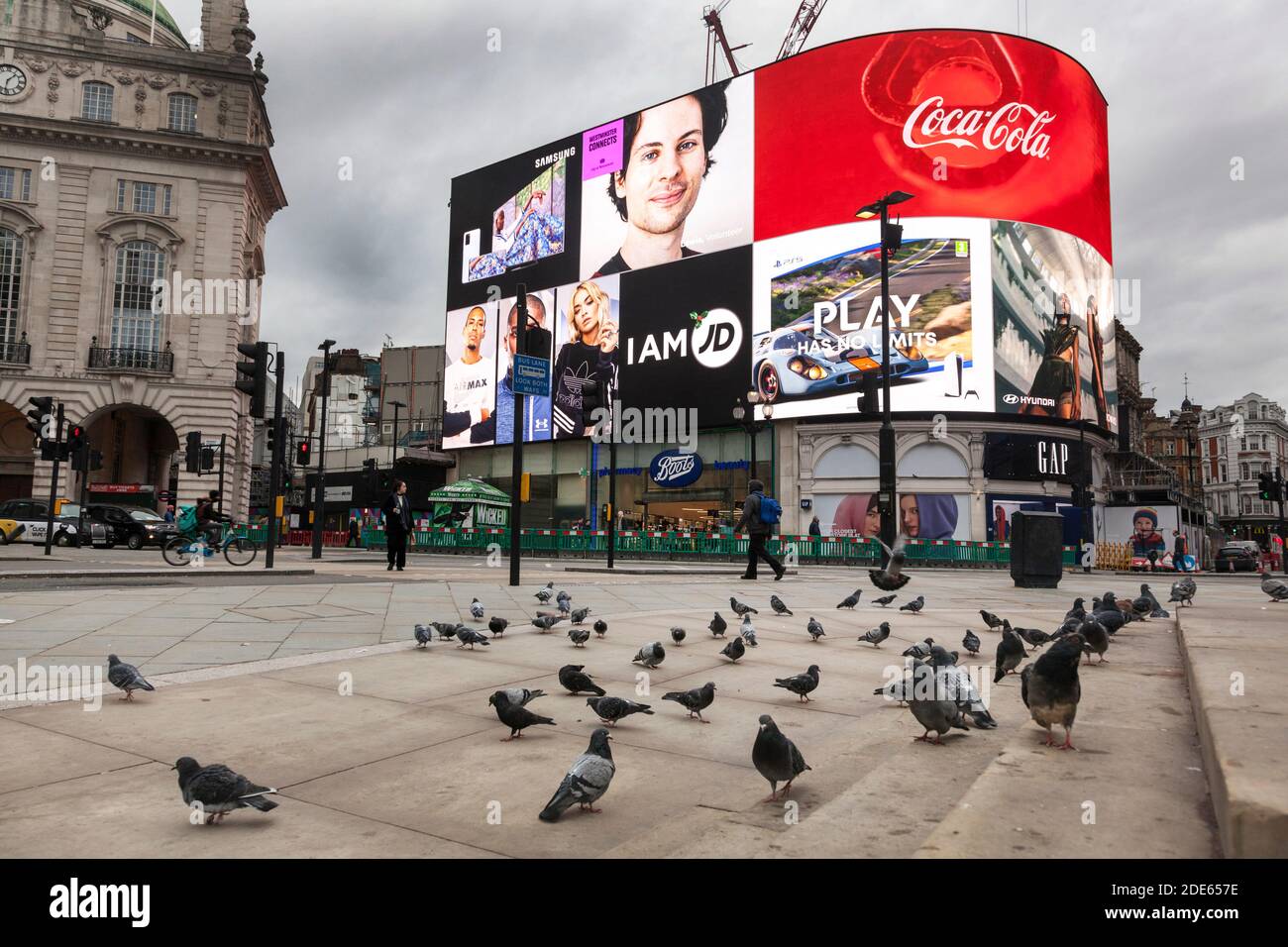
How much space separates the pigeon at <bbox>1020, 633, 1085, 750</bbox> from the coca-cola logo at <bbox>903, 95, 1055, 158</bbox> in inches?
1480

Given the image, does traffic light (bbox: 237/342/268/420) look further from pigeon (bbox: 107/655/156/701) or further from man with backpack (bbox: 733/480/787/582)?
pigeon (bbox: 107/655/156/701)

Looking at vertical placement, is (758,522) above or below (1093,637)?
above

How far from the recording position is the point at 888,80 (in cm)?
3691

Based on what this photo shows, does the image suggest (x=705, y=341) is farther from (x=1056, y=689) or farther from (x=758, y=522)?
(x=1056, y=689)

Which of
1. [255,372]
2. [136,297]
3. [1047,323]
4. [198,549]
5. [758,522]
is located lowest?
[198,549]

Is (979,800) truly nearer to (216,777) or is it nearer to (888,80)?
(216,777)

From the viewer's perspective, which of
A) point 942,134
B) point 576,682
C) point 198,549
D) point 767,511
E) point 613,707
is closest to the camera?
point 613,707

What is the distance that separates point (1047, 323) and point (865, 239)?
8910 millimetres

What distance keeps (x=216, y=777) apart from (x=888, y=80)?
40927 millimetres

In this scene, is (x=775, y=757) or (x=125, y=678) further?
(x=125, y=678)

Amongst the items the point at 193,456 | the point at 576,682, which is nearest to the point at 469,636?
the point at 576,682

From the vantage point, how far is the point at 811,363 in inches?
1446

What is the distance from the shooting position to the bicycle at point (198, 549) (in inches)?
701

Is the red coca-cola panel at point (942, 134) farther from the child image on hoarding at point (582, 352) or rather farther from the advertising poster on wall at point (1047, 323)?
the child image on hoarding at point (582, 352)
